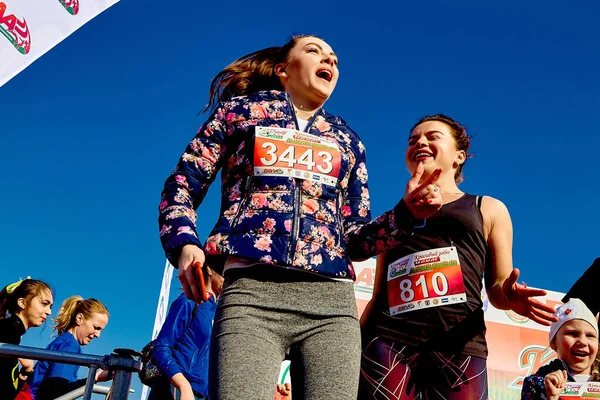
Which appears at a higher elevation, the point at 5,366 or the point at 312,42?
the point at 312,42

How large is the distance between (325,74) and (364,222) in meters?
0.56

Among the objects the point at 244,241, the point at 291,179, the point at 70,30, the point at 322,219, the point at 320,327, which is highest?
the point at 70,30

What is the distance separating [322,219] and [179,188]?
412mm

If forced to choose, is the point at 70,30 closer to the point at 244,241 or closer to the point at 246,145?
the point at 246,145

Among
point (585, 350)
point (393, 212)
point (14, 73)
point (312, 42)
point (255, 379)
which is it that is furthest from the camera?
point (14, 73)

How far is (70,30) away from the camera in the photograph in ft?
16.5

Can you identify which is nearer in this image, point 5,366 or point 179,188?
point 179,188

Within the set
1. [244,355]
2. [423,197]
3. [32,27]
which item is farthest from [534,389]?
[32,27]

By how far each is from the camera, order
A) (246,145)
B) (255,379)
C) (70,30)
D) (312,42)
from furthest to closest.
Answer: (70,30), (312,42), (246,145), (255,379)

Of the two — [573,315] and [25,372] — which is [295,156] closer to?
[573,315]

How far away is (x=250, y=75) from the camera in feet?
7.51

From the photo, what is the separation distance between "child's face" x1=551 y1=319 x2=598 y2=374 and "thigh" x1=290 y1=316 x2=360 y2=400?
7.77 ft

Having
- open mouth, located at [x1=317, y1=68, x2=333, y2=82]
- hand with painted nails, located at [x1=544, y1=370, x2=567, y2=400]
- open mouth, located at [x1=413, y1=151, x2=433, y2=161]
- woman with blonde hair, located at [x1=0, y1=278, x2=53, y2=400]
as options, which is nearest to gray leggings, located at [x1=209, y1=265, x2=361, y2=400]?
open mouth, located at [x1=317, y1=68, x2=333, y2=82]

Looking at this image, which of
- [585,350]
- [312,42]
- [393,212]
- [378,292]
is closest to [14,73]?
[312,42]
